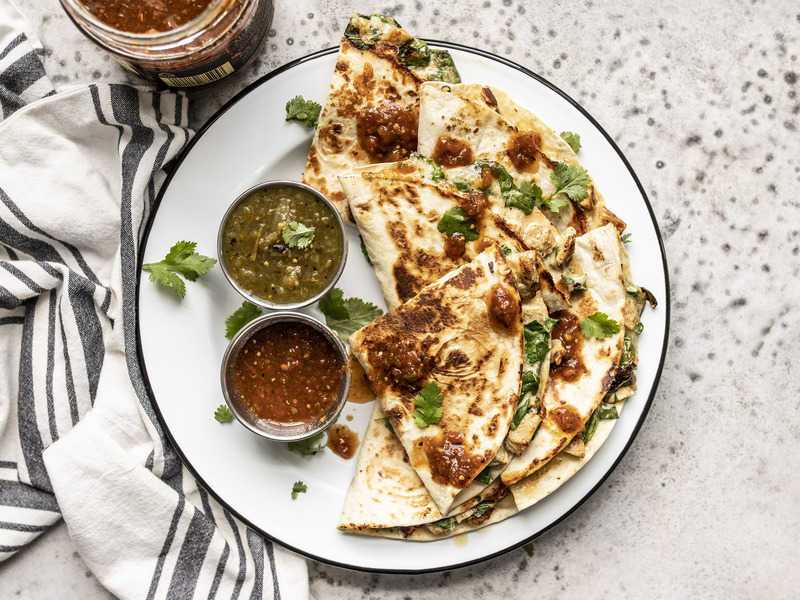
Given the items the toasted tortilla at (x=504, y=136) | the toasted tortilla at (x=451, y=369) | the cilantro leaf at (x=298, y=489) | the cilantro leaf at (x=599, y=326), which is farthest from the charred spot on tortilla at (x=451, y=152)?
the cilantro leaf at (x=298, y=489)

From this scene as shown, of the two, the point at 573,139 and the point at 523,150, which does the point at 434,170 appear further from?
the point at 573,139

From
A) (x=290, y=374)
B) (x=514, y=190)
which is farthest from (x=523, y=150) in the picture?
(x=290, y=374)

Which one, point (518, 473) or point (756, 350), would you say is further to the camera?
point (756, 350)

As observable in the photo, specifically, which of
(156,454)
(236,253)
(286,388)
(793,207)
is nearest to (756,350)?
(793,207)

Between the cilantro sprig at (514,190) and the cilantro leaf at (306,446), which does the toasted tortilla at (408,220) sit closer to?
the cilantro sprig at (514,190)

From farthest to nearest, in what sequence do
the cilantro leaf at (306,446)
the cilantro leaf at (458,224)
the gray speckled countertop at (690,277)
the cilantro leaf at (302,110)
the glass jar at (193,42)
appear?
the gray speckled countertop at (690,277), the cilantro leaf at (306,446), the cilantro leaf at (302,110), the cilantro leaf at (458,224), the glass jar at (193,42)

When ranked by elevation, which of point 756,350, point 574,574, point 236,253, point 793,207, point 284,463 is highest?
point 793,207

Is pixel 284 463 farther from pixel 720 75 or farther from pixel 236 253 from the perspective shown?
pixel 720 75
